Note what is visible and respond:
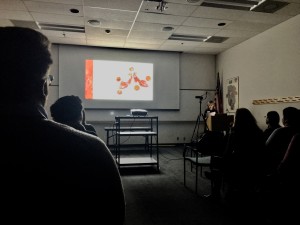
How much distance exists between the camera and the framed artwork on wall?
707 centimetres

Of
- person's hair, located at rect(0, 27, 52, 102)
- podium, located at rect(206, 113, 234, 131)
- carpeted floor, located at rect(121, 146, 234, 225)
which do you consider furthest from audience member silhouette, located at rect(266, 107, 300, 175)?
podium, located at rect(206, 113, 234, 131)

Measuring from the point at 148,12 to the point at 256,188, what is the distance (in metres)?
3.68

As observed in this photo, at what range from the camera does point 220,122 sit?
19.7 feet

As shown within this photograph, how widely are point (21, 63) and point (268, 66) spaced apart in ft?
19.9

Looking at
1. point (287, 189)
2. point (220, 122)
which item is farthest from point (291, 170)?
point (220, 122)

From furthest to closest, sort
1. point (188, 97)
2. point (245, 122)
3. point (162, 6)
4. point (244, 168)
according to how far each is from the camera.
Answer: point (188, 97), point (162, 6), point (245, 122), point (244, 168)

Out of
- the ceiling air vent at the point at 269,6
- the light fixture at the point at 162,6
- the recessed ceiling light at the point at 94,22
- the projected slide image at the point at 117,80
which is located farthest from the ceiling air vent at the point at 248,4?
the projected slide image at the point at 117,80

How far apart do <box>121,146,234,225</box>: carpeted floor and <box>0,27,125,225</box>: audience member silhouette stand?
2.12 meters

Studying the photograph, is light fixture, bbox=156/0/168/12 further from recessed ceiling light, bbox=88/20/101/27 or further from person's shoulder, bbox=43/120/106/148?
person's shoulder, bbox=43/120/106/148

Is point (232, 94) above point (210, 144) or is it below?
above

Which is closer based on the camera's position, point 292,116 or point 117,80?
point 292,116

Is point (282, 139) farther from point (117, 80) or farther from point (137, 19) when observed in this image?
point (117, 80)

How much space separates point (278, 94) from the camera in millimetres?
5445

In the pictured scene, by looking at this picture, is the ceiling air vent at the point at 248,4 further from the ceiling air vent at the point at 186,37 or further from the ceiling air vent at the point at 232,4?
the ceiling air vent at the point at 186,37
